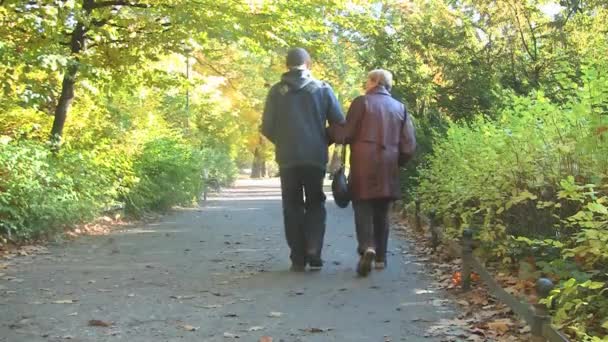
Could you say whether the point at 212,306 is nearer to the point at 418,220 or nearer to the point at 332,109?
Result: the point at 332,109

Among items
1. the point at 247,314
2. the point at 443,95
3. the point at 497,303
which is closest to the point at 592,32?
the point at 443,95

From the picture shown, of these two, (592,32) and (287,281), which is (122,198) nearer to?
(287,281)

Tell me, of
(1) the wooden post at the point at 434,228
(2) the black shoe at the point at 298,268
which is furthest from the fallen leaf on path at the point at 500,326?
(1) the wooden post at the point at 434,228

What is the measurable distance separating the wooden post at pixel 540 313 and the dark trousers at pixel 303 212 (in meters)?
3.24

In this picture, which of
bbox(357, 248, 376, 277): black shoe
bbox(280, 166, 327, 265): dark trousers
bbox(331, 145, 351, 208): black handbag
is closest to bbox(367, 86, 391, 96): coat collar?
bbox(331, 145, 351, 208): black handbag

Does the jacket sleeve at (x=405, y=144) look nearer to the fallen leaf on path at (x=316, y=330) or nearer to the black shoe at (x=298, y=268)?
the black shoe at (x=298, y=268)

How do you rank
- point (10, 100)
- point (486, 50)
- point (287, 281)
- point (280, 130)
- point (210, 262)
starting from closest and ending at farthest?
point (287, 281)
point (280, 130)
point (210, 262)
point (10, 100)
point (486, 50)

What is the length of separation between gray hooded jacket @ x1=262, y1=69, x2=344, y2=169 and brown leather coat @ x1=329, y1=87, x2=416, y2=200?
206 millimetres

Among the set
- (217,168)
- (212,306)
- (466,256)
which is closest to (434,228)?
(466,256)

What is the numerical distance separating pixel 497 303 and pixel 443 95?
8.01m

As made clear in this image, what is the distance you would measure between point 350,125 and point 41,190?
4691 mm

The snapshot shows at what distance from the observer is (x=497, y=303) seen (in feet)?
17.1

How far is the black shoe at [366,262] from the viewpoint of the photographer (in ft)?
21.2

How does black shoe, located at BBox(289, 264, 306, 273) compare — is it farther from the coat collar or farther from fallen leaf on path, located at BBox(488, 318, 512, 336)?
fallen leaf on path, located at BBox(488, 318, 512, 336)
